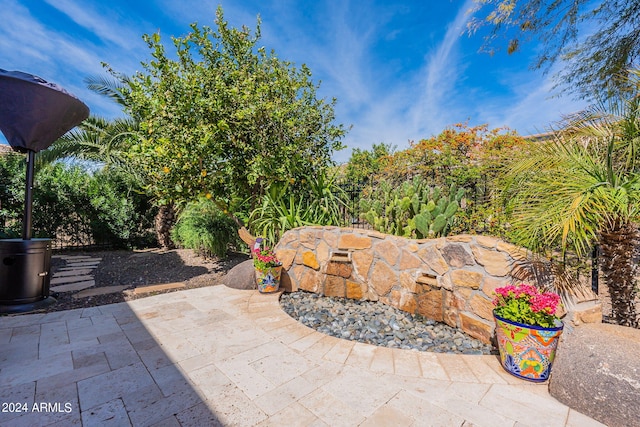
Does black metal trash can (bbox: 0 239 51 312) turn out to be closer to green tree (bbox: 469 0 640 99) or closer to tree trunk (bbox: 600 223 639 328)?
tree trunk (bbox: 600 223 639 328)

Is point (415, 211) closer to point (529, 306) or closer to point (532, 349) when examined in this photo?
point (529, 306)

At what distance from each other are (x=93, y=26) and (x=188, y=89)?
305 centimetres

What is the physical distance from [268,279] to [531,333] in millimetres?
2787

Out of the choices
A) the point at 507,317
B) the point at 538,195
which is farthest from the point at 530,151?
the point at 507,317

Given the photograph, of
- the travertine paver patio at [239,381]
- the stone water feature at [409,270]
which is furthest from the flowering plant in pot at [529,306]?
the travertine paver patio at [239,381]

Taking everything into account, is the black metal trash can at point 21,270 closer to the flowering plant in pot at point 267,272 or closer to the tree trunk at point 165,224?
the flowering plant in pot at point 267,272

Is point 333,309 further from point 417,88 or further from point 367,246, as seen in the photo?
point 417,88

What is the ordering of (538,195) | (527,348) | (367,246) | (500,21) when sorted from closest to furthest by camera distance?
1. (527,348)
2. (538,195)
3. (367,246)
4. (500,21)

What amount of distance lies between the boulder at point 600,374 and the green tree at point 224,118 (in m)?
3.74

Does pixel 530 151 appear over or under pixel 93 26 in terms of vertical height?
under

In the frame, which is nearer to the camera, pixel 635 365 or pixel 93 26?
pixel 635 365

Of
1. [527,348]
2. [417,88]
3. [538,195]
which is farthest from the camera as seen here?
[417,88]

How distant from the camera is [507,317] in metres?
1.95

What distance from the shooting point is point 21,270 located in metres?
3.11
